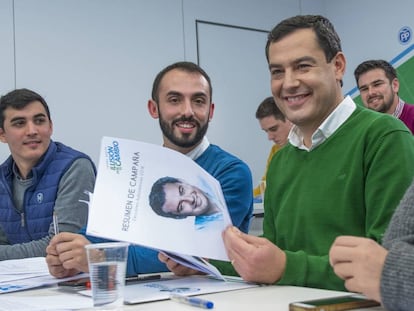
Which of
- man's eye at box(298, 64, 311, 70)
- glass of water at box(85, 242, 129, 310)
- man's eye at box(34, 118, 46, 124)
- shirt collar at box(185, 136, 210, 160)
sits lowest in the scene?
glass of water at box(85, 242, 129, 310)

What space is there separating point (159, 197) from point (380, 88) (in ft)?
9.14

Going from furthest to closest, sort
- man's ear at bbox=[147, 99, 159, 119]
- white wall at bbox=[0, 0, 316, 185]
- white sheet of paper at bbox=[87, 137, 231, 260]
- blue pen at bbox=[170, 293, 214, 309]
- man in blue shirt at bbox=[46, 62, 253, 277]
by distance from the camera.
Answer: white wall at bbox=[0, 0, 316, 185]
man's ear at bbox=[147, 99, 159, 119]
man in blue shirt at bbox=[46, 62, 253, 277]
white sheet of paper at bbox=[87, 137, 231, 260]
blue pen at bbox=[170, 293, 214, 309]

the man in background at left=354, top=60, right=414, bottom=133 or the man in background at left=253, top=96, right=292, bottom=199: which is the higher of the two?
the man in background at left=354, top=60, right=414, bottom=133

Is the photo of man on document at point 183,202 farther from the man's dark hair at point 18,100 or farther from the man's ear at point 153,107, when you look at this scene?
the man's dark hair at point 18,100

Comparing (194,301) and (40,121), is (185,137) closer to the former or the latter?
(40,121)

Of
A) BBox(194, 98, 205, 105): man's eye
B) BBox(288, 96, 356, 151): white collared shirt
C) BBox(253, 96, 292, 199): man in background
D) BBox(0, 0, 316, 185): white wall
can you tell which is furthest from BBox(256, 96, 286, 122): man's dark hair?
BBox(288, 96, 356, 151): white collared shirt

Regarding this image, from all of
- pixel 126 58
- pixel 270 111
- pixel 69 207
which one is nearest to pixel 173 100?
pixel 69 207

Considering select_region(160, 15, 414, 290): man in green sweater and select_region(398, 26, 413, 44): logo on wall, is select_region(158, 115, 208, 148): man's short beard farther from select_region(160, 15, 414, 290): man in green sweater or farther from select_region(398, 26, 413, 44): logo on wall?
select_region(398, 26, 413, 44): logo on wall

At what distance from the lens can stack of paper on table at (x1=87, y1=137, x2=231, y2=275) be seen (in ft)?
3.20

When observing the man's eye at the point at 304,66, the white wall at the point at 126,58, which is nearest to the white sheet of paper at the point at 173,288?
the man's eye at the point at 304,66

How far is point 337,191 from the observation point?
121cm

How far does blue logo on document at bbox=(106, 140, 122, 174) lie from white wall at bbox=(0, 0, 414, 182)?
2321 millimetres

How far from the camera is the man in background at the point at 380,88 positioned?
346 cm

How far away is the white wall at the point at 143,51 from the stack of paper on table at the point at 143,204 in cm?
233
